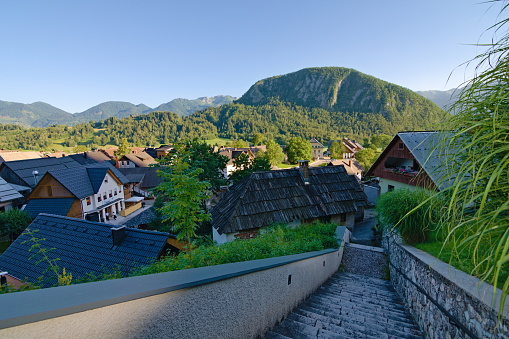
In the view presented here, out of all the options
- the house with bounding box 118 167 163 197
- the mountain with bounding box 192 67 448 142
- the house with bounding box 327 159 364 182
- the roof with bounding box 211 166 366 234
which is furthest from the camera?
the mountain with bounding box 192 67 448 142

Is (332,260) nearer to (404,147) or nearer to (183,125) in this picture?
(404,147)

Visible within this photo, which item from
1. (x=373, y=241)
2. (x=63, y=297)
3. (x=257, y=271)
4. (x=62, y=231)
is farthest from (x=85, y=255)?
(x=373, y=241)

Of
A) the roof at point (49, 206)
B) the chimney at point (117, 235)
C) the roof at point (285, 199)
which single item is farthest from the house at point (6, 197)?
the roof at point (285, 199)

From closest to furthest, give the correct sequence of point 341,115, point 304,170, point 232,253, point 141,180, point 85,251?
point 232,253
point 85,251
point 304,170
point 141,180
point 341,115

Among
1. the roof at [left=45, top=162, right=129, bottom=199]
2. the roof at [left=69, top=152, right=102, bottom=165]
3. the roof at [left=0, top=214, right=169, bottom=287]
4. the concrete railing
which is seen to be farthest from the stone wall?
the roof at [left=69, top=152, right=102, bottom=165]

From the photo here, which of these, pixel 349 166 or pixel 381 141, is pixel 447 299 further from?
pixel 381 141

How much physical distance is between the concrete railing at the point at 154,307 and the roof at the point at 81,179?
2641cm

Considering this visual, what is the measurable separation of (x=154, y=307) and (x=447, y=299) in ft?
16.6

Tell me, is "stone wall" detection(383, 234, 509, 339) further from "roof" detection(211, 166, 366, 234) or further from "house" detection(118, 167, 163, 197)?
"house" detection(118, 167, 163, 197)

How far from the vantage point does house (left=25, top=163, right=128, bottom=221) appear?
23625 millimetres

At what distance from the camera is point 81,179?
2611 cm

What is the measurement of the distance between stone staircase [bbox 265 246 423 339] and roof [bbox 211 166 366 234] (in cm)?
610

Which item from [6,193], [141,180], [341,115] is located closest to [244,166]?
[6,193]

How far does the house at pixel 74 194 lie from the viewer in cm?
2362
